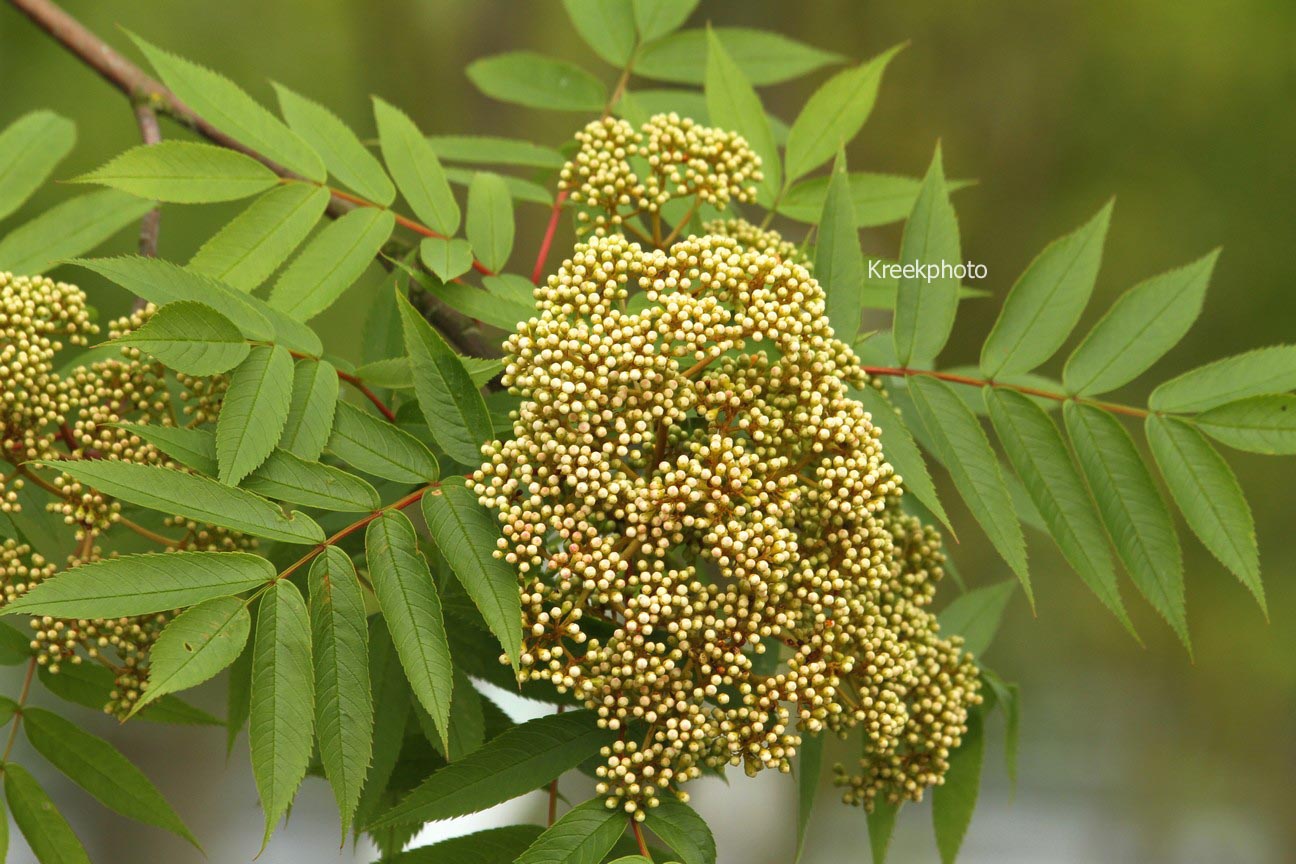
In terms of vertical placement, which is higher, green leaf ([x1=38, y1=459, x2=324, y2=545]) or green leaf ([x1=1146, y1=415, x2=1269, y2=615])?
green leaf ([x1=1146, y1=415, x2=1269, y2=615])

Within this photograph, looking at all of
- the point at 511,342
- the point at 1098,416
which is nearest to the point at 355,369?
the point at 511,342

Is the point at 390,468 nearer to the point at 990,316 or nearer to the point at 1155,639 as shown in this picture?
the point at 990,316

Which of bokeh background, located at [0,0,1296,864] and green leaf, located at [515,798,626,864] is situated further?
bokeh background, located at [0,0,1296,864]

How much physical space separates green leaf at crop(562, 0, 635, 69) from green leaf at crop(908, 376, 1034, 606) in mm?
1166

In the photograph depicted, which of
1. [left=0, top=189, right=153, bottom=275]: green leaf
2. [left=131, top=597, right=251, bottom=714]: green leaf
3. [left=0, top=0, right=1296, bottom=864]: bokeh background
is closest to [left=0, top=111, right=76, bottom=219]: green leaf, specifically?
[left=0, top=189, right=153, bottom=275]: green leaf

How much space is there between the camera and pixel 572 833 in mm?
1303

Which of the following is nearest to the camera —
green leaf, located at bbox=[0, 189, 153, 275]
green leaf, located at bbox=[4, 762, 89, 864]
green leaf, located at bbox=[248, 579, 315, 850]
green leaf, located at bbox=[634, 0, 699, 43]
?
green leaf, located at bbox=[248, 579, 315, 850]

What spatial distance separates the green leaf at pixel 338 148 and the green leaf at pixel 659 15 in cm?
89

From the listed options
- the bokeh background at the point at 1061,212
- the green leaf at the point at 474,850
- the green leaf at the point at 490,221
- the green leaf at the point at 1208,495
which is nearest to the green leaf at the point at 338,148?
the green leaf at the point at 490,221

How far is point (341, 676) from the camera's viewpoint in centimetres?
126

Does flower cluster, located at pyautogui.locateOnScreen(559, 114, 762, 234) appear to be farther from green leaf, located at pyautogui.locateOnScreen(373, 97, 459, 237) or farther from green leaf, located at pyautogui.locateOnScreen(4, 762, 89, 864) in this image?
green leaf, located at pyautogui.locateOnScreen(4, 762, 89, 864)

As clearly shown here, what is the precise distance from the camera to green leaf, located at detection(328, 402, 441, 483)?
54.1 inches

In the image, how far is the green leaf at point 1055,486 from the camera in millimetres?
1524

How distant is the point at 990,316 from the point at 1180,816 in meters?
4.05
